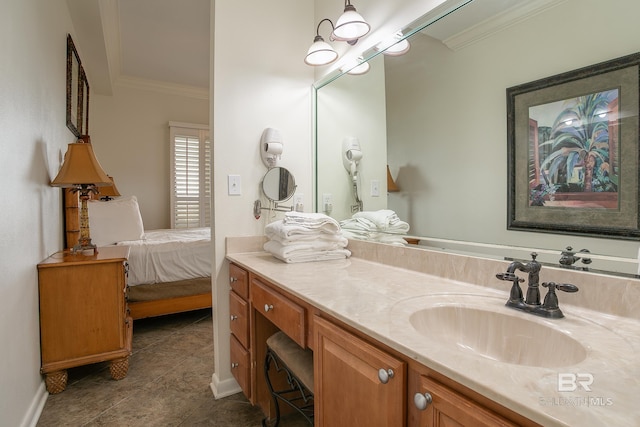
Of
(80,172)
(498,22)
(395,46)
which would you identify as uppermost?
(395,46)

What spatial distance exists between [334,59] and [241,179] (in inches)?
33.6

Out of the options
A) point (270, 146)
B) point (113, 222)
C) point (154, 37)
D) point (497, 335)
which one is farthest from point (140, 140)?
point (497, 335)

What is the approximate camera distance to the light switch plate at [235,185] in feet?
6.32

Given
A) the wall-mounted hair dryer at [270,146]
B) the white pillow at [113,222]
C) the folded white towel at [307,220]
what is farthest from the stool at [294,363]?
the white pillow at [113,222]

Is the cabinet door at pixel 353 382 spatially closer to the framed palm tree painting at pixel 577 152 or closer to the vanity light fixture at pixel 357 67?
the framed palm tree painting at pixel 577 152

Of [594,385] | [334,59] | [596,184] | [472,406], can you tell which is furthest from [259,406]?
[334,59]

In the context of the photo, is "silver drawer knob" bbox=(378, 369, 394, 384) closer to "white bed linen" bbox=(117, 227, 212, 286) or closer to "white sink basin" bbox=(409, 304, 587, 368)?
"white sink basin" bbox=(409, 304, 587, 368)

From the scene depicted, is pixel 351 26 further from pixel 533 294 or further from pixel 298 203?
pixel 533 294

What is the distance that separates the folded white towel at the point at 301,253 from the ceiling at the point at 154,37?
1.07m

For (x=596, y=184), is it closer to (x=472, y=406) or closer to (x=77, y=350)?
(x=472, y=406)

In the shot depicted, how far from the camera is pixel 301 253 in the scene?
1.67 meters

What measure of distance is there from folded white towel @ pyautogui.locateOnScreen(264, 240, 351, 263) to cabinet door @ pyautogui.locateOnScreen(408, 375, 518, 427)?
1.02 meters

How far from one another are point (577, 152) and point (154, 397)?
2.30m

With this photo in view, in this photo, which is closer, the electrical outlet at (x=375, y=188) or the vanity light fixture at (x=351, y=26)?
the vanity light fixture at (x=351, y=26)
